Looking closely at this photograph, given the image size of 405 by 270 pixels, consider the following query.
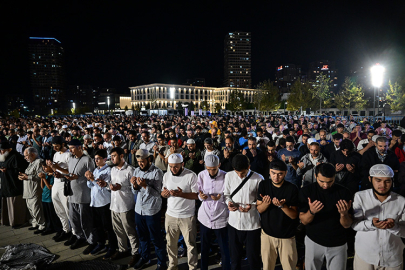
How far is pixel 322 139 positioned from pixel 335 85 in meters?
181

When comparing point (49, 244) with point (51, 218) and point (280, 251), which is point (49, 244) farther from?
point (280, 251)

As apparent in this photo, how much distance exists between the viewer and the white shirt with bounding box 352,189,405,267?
8.55 ft

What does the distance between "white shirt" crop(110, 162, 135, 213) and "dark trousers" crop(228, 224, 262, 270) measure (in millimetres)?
1953

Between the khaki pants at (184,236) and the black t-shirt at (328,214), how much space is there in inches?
68.0

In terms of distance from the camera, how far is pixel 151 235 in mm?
3914

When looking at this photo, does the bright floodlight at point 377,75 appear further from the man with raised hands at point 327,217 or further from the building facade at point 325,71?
the building facade at point 325,71

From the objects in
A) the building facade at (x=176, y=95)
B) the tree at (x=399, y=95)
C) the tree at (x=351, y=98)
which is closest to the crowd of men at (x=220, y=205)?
the tree at (x=399, y=95)

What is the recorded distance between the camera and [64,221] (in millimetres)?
5148

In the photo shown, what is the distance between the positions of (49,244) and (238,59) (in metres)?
163

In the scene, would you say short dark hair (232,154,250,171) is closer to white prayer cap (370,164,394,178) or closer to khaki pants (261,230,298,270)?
khaki pants (261,230,298,270)

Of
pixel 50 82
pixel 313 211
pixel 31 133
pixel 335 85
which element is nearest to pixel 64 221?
pixel 313 211

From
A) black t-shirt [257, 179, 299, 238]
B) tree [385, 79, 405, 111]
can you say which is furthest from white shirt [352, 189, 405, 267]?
tree [385, 79, 405, 111]

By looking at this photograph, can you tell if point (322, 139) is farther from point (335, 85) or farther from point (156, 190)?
point (335, 85)

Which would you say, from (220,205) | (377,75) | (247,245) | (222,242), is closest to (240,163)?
(220,205)
